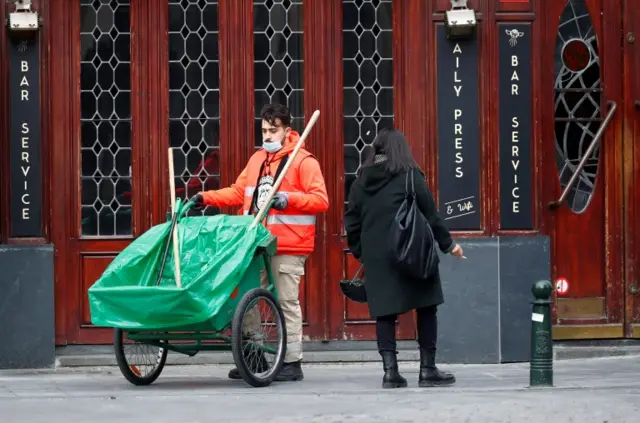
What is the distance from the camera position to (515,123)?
12.6 meters

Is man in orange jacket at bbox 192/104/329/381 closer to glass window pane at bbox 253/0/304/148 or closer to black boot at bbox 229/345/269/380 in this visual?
black boot at bbox 229/345/269/380

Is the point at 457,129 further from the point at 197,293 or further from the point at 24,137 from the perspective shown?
the point at 24,137

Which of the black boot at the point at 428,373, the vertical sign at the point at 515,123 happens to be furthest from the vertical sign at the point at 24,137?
the vertical sign at the point at 515,123

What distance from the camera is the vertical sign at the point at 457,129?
12.6 m

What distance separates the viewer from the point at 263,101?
42.2 feet

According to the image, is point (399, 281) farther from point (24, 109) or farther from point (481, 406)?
point (24, 109)

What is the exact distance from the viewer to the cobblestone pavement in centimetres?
941

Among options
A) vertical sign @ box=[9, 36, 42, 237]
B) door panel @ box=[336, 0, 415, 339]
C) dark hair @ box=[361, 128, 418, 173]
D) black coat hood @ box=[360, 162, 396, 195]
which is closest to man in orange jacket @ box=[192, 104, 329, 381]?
black coat hood @ box=[360, 162, 396, 195]

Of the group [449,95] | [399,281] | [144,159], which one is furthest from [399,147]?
[144,159]

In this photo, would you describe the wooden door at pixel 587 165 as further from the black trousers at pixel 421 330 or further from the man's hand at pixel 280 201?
the man's hand at pixel 280 201

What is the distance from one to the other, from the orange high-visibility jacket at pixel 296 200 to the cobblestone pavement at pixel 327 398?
1.04 m

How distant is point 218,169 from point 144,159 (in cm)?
61

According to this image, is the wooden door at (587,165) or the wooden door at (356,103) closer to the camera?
the wooden door at (356,103)

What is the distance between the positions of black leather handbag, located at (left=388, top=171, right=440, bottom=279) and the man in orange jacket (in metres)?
0.77
